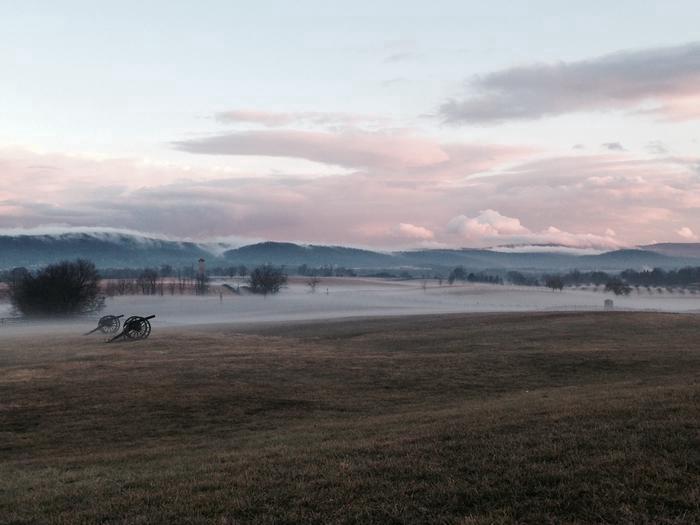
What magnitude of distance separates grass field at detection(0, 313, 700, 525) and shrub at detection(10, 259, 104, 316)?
79221 mm

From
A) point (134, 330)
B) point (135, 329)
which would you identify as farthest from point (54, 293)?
point (135, 329)

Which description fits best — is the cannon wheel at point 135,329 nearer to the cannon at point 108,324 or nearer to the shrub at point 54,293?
the cannon at point 108,324

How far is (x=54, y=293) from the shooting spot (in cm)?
10762

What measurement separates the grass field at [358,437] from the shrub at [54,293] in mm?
79221

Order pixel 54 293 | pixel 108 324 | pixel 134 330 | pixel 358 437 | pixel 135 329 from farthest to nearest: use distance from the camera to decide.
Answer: pixel 54 293 < pixel 108 324 < pixel 134 330 < pixel 135 329 < pixel 358 437

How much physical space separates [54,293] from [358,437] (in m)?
107

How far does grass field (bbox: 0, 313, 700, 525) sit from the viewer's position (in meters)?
8.44

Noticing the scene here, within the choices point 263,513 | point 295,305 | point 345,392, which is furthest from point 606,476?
point 295,305

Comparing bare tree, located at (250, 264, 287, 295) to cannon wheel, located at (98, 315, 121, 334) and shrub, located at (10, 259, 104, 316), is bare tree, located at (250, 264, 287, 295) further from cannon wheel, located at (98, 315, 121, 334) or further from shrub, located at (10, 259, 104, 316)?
cannon wheel, located at (98, 315, 121, 334)

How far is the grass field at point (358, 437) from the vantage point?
8.44 m

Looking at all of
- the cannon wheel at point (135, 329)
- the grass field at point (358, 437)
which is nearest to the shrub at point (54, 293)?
the cannon wheel at point (135, 329)

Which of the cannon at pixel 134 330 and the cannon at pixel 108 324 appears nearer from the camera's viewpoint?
the cannon at pixel 134 330

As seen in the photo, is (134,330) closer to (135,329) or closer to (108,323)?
(135,329)

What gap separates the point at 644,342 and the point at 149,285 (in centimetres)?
16133
